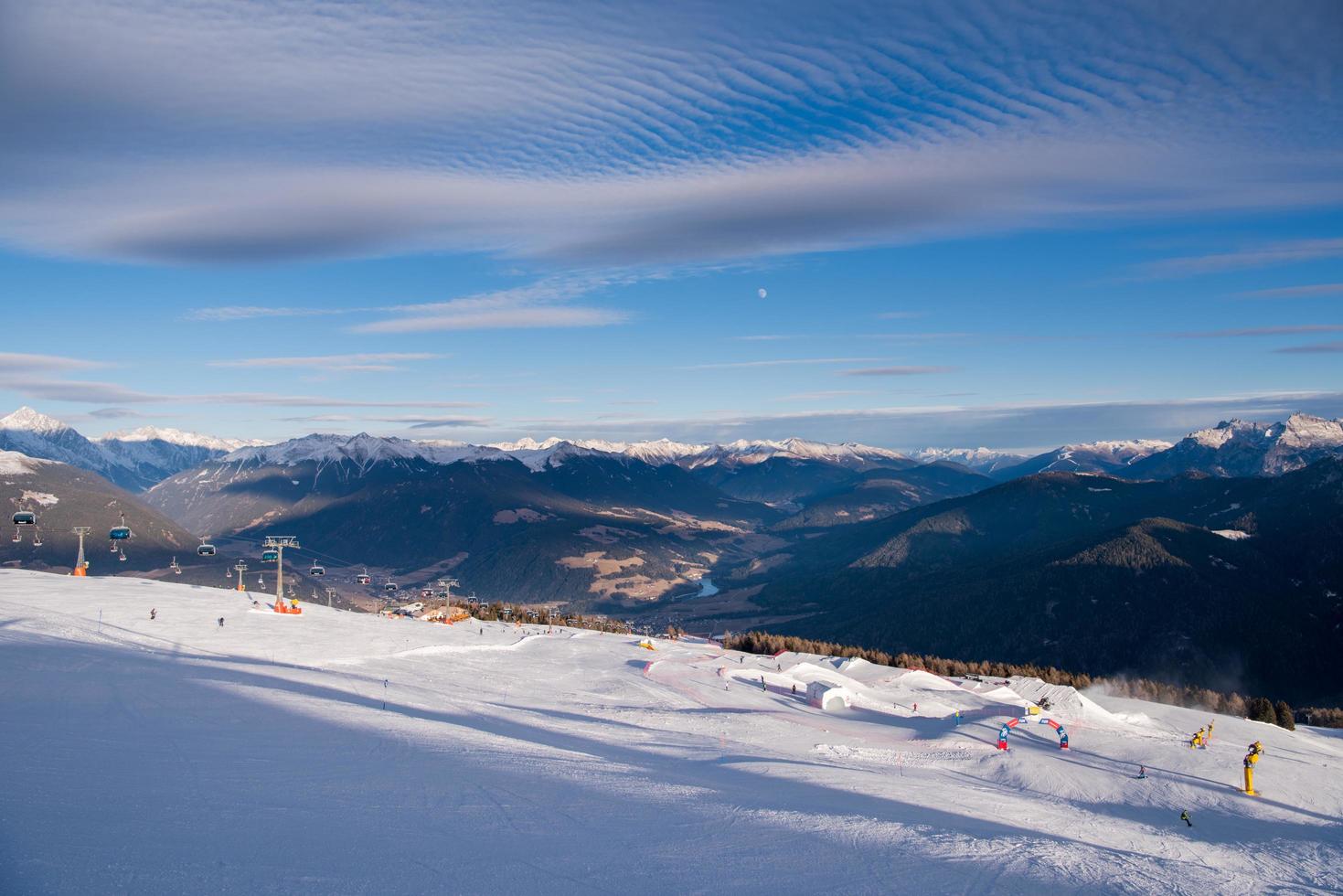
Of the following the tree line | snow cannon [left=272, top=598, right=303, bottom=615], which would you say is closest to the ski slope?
snow cannon [left=272, top=598, right=303, bottom=615]

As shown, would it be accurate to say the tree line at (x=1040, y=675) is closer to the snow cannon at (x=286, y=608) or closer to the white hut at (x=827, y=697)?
the white hut at (x=827, y=697)

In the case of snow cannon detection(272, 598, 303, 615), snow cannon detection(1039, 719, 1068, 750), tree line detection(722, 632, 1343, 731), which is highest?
snow cannon detection(272, 598, 303, 615)

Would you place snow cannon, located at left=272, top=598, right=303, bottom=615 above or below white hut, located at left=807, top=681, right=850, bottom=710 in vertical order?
above

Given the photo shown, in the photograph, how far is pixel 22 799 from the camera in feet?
46.3

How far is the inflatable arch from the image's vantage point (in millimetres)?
34750

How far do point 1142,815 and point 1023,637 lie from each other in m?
162

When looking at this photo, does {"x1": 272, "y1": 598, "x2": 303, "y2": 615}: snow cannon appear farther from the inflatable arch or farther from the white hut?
the inflatable arch

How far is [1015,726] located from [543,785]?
97.9 ft

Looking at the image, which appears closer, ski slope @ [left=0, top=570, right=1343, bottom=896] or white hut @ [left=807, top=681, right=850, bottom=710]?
ski slope @ [left=0, top=570, right=1343, bottom=896]

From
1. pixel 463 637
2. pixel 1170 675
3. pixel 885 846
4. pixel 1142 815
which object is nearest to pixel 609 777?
pixel 885 846

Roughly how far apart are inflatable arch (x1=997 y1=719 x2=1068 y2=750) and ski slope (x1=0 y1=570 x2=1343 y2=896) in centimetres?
65

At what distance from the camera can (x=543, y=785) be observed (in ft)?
60.8

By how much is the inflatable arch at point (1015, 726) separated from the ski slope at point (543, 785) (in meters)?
0.65

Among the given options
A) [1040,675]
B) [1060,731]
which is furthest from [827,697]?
[1040,675]
